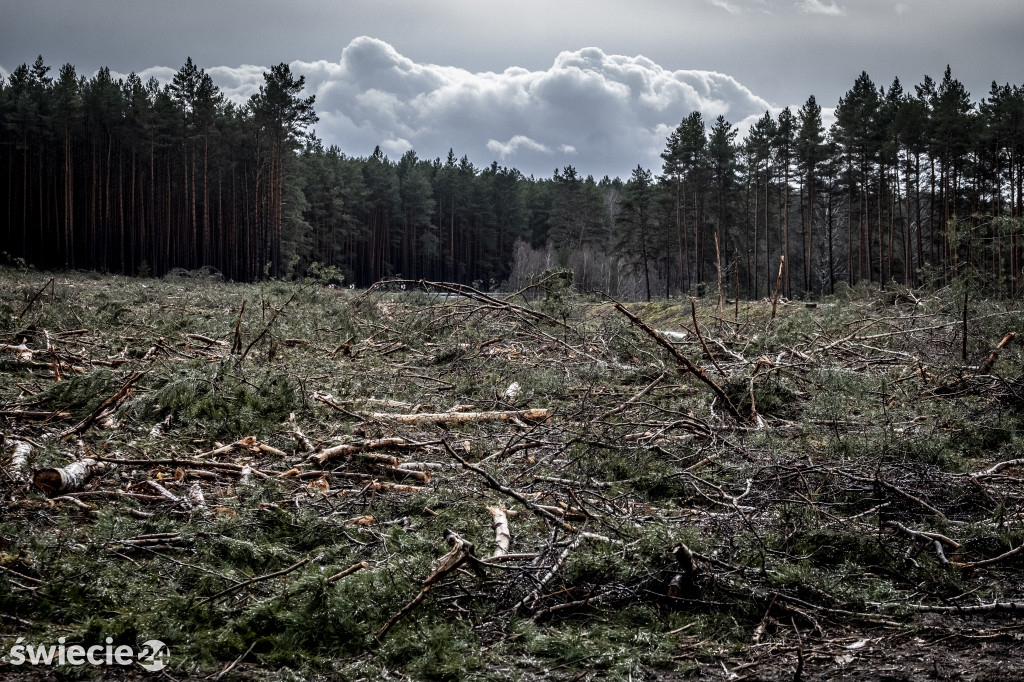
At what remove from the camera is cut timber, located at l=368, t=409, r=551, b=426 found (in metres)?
6.90

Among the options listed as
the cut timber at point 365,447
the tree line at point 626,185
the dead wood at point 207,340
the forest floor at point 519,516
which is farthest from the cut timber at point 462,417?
the tree line at point 626,185

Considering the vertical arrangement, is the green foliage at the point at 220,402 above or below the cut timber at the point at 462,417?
above

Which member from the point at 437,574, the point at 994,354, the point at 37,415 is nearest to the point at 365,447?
the point at 437,574

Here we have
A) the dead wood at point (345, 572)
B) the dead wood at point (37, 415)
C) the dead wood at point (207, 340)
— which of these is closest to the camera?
the dead wood at point (345, 572)

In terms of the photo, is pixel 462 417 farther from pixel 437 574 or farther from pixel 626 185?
pixel 626 185

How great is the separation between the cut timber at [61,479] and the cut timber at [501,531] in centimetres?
268

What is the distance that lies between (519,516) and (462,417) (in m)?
2.78

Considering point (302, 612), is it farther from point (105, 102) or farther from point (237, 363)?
point (105, 102)

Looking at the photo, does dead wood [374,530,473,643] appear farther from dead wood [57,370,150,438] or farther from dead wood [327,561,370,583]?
dead wood [57,370,150,438]

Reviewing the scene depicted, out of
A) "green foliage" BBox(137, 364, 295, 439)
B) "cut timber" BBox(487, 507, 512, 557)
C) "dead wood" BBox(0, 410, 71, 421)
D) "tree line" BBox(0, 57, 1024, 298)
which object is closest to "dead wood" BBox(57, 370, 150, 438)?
"green foliage" BBox(137, 364, 295, 439)

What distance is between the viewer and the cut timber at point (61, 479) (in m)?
4.32

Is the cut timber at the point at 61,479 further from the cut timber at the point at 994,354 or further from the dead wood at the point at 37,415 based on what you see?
the cut timber at the point at 994,354

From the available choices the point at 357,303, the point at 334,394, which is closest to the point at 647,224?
the point at 357,303

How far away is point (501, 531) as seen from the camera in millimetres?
3939
